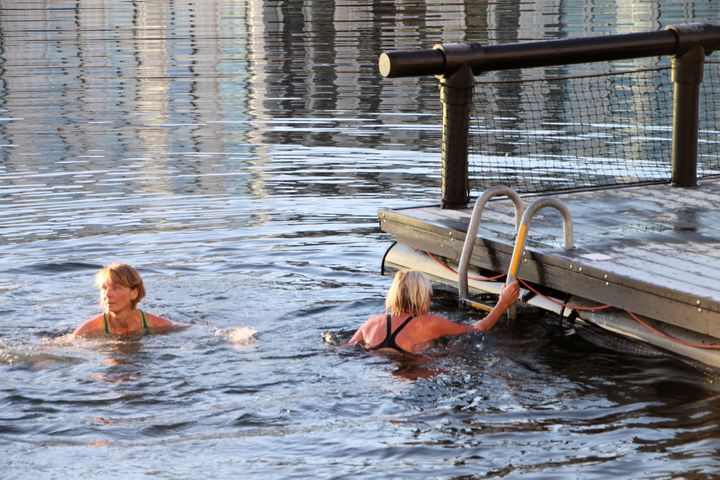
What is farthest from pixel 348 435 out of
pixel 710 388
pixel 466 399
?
pixel 710 388

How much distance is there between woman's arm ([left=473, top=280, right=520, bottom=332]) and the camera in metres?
9.04

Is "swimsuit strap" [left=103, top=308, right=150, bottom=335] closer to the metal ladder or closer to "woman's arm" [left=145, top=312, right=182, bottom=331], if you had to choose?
"woman's arm" [left=145, top=312, right=182, bottom=331]

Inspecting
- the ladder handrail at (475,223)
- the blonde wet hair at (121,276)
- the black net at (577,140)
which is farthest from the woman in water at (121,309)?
the black net at (577,140)

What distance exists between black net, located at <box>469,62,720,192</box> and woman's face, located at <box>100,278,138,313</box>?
4.98m

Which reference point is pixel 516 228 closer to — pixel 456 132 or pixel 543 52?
pixel 456 132

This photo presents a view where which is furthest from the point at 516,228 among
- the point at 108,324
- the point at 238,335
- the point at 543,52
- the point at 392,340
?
the point at 108,324

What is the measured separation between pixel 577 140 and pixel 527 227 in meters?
9.30

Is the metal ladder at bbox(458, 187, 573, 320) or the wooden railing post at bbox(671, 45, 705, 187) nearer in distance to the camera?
the metal ladder at bbox(458, 187, 573, 320)

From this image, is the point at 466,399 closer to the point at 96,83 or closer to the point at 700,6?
the point at 96,83

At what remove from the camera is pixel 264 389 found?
8.11m

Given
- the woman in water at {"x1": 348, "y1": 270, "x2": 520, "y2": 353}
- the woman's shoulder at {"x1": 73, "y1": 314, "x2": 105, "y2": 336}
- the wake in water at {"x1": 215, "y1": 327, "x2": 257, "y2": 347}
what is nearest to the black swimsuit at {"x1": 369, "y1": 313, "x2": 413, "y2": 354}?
the woman in water at {"x1": 348, "y1": 270, "x2": 520, "y2": 353}

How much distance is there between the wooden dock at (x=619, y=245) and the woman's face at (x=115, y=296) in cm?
278

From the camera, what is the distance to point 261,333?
9562 mm

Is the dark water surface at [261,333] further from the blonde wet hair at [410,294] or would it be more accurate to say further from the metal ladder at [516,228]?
the metal ladder at [516,228]
